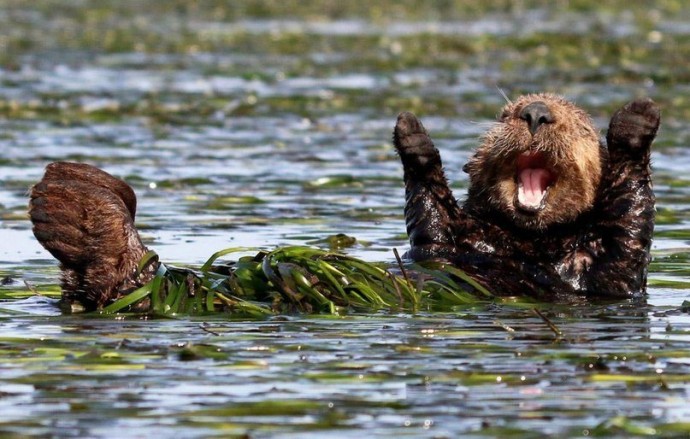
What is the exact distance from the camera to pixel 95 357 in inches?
199

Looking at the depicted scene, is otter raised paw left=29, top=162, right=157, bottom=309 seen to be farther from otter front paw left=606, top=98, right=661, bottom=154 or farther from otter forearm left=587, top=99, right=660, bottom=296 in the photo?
otter front paw left=606, top=98, right=661, bottom=154

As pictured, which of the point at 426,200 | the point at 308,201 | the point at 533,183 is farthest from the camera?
the point at 308,201

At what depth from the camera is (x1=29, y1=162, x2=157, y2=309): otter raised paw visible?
5.84m

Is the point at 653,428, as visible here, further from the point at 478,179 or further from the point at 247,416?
the point at 478,179

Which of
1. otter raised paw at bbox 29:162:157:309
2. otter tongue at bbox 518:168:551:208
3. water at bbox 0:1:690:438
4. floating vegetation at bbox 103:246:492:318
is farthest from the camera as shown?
otter tongue at bbox 518:168:551:208

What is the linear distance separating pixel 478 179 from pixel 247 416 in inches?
Answer: 117

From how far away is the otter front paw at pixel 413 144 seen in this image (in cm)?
688

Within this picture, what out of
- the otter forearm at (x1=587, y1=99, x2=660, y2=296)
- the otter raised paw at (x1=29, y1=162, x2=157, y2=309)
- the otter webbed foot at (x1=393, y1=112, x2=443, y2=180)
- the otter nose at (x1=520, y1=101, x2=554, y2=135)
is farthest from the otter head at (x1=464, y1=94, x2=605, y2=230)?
the otter raised paw at (x1=29, y1=162, x2=157, y2=309)

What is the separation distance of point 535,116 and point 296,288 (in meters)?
1.29

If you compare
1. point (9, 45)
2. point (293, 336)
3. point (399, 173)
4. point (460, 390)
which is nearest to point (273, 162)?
point (399, 173)

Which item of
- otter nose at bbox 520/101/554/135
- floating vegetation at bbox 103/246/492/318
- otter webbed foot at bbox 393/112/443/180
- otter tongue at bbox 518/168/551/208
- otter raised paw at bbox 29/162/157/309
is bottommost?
floating vegetation at bbox 103/246/492/318

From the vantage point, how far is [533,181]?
6.85 metres

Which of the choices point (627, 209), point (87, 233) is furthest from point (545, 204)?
point (87, 233)

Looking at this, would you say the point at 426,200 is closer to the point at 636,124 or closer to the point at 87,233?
the point at 636,124
